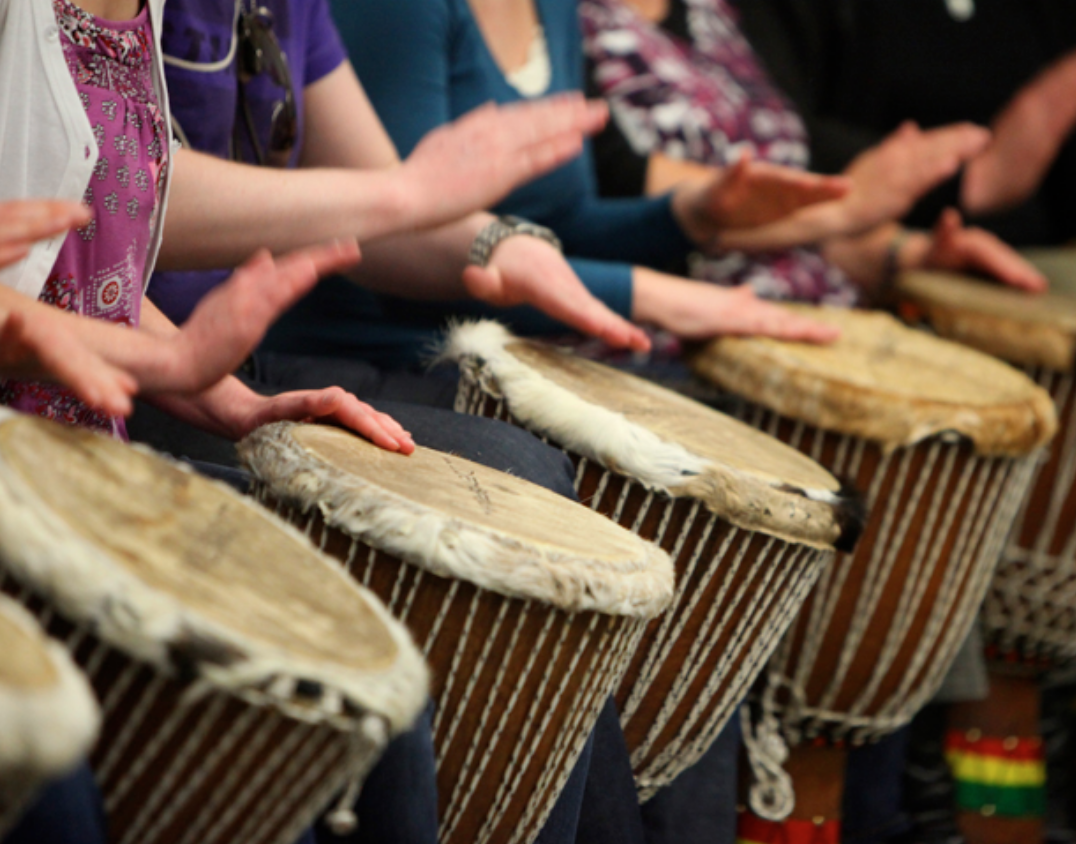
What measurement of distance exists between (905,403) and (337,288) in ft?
2.30

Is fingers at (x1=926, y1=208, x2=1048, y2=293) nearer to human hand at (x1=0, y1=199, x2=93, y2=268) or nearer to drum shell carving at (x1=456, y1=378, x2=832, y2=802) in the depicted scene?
drum shell carving at (x1=456, y1=378, x2=832, y2=802)

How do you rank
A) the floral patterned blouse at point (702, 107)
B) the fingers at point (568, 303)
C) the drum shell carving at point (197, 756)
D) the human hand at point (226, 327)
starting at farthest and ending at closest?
the floral patterned blouse at point (702, 107), the fingers at point (568, 303), the human hand at point (226, 327), the drum shell carving at point (197, 756)

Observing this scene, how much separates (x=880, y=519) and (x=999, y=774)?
70cm

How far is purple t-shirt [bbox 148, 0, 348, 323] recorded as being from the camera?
3.34ft

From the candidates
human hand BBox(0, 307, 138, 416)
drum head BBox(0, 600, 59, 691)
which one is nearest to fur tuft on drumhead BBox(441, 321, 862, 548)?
human hand BBox(0, 307, 138, 416)

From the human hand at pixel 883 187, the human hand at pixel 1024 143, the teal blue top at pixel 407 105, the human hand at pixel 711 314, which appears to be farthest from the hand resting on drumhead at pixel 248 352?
the human hand at pixel 1024 143

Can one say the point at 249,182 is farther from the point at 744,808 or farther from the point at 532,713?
the point at 744,808

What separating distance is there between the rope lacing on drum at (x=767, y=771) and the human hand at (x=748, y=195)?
0.71m

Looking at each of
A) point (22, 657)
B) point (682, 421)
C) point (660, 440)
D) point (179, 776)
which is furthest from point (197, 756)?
point (682, 421)

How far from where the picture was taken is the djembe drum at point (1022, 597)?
165cm

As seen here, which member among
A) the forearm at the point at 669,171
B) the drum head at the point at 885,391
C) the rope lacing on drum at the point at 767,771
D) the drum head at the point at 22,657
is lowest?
the rope lacing on drum at the point at 767,771

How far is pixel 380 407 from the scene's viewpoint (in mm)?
1034

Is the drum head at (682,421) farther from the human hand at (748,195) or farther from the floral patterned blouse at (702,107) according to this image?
the floral patterned blouse at (702,107)

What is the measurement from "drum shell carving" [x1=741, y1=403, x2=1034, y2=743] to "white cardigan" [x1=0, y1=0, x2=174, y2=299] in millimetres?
783
